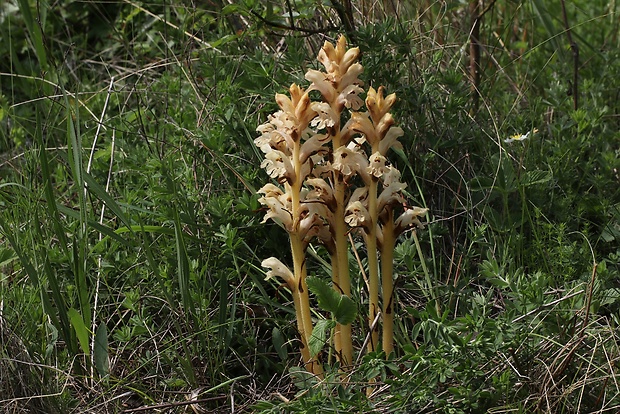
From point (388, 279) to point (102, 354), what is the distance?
0.83 meters

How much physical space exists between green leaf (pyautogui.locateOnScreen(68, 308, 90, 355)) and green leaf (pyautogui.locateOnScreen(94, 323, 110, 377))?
3cm

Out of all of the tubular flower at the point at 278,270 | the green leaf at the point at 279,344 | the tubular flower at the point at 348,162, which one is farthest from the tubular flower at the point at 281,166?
the green leaf at the point at 279,344

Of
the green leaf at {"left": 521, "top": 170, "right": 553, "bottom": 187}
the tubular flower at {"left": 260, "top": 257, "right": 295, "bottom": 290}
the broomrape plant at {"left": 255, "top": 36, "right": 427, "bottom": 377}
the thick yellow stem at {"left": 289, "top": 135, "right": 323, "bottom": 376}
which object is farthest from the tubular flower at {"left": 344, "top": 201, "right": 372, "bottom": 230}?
the green leaf at {"left": 521, "top": 170, "right": 553, "bottom": 187}

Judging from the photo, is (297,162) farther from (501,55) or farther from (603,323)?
(501,55)

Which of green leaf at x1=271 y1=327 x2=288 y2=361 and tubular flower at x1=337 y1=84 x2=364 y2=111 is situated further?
green leaf at x1=271 y1=327 x2=288 y2=361

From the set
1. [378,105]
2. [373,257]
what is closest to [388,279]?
[373,257]

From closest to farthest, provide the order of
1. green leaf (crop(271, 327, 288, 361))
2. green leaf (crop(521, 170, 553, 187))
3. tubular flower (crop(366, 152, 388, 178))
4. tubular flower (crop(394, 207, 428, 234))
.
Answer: tubular flower (crop(366, 152, 388, 178)) < tubular flower (crop(394, 207, 428, 234)) < green leaf (crop(271, 327, 288, 361)) < green leaf (crop(521, 170, 553, 187))

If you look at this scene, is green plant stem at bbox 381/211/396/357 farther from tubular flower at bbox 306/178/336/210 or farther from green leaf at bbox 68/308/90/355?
green leaf at bbox 68/308/90/355

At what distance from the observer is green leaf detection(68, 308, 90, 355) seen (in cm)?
229

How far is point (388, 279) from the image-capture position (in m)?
2.17

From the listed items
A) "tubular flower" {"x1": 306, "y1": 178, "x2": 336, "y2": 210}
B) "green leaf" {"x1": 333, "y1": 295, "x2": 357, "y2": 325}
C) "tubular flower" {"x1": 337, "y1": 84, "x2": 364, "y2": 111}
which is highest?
"tubular flower" {"x1": 337, "y1": 84, "x2": 364, "y2": 111}

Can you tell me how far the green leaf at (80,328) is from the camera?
7.50ft

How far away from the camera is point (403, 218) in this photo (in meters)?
2.14

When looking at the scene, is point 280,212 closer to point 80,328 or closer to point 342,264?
point 342,264
